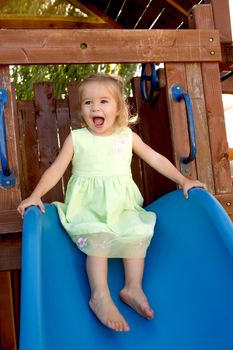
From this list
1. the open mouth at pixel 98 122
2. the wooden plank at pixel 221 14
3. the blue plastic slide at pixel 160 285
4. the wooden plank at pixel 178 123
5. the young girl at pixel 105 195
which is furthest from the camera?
the wooden plank at pixel 221 14

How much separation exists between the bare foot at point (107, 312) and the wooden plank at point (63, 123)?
4.34 feet

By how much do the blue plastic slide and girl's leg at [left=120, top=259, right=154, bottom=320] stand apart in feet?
0.14

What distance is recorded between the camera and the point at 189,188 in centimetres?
193

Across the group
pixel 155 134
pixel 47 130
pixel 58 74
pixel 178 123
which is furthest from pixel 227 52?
pixel 58 74

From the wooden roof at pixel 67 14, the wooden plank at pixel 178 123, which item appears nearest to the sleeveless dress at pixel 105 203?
the wooden plank at pixel 178 123

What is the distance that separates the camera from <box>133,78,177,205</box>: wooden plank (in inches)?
101

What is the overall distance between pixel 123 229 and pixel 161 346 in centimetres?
45

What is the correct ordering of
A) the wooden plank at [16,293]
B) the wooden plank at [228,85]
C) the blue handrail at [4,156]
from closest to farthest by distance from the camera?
the blue handrail at [4,156], the wooden plank at [16,293], the wooden plank at [228,85]

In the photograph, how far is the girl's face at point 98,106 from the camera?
2131mm

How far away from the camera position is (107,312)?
162 centimetres

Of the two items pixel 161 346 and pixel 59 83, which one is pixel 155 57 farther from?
pixel 59 83

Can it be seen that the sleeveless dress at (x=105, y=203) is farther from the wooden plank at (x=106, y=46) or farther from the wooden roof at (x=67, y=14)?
the wooden roof at (x=67, y=14)

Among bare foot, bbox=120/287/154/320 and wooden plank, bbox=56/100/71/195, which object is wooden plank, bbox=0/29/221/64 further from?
bare foot, bbox=120/287/154/320

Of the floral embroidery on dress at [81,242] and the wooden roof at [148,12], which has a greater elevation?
the wooden roof at [148,12]
